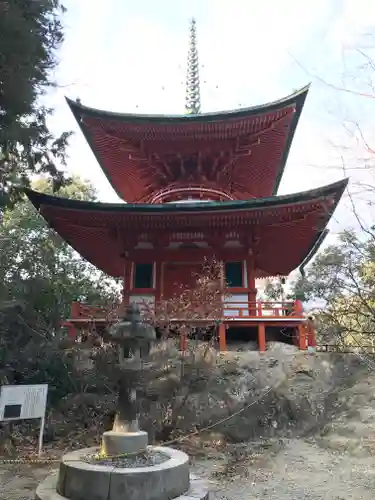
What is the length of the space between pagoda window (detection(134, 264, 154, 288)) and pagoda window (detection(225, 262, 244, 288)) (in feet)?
7.83

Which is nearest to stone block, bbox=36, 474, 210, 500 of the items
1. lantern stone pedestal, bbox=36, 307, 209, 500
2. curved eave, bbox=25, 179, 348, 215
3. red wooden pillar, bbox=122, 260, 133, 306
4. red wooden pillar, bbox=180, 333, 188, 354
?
lantern stone pedestal, bbox=36, 307, 209, 500

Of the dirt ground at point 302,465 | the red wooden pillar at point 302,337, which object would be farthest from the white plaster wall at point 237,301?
the dirt ground at point 302,465

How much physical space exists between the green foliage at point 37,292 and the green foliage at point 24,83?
3.95 feet

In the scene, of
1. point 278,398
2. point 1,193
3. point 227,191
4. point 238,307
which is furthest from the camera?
point 227,191

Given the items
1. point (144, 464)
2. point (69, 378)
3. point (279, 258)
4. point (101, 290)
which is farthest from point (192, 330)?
point (101, 290)

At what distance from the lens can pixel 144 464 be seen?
4848 millimetres

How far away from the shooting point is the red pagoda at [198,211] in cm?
1098

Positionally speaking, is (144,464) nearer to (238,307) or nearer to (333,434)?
(333,434)

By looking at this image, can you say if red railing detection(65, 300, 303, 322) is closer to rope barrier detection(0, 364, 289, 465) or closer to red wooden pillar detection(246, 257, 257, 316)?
red wooden pillar detection(246, 257, 257, 316)

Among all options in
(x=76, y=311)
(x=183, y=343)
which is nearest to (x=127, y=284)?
(x=76, y=311)

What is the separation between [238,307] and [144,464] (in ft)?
22.7

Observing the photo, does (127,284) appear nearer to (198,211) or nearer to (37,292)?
(198,211)

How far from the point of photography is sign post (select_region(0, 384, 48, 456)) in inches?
273

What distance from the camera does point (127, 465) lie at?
15.6 ft
